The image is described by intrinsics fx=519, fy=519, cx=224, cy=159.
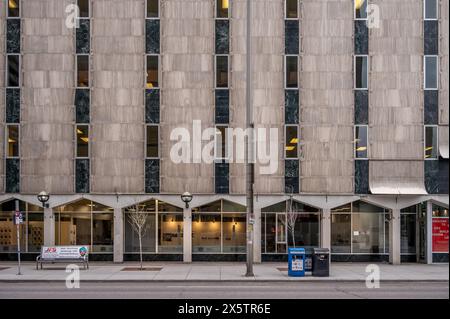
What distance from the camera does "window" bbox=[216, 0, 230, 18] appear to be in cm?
2903

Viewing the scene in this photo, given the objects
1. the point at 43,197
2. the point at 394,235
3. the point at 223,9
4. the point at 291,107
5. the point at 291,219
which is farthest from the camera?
the point at 223,9

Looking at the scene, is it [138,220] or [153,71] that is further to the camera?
[153,71]

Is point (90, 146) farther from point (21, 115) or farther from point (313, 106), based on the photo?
point (313, 106)

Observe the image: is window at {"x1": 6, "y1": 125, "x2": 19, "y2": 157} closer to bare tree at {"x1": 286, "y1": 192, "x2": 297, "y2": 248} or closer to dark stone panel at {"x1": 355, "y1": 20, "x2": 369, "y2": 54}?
bare tree at {"x1": 286, "y1": 192, "x2": 297, "y2": 248}

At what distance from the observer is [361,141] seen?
94.6 feet

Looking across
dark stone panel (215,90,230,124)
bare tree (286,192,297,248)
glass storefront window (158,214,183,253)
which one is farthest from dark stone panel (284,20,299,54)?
glass storefront window (158,214,183,253)

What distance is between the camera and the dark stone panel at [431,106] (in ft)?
94.3

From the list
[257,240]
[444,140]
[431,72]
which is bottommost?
[257,240]

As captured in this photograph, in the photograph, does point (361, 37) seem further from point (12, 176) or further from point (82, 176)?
point (12, 176)

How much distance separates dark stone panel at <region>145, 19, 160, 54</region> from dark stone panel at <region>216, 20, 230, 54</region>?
3.34 m

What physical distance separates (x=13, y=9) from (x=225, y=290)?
2039 centimetres

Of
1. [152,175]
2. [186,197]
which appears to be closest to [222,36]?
[152,175]
